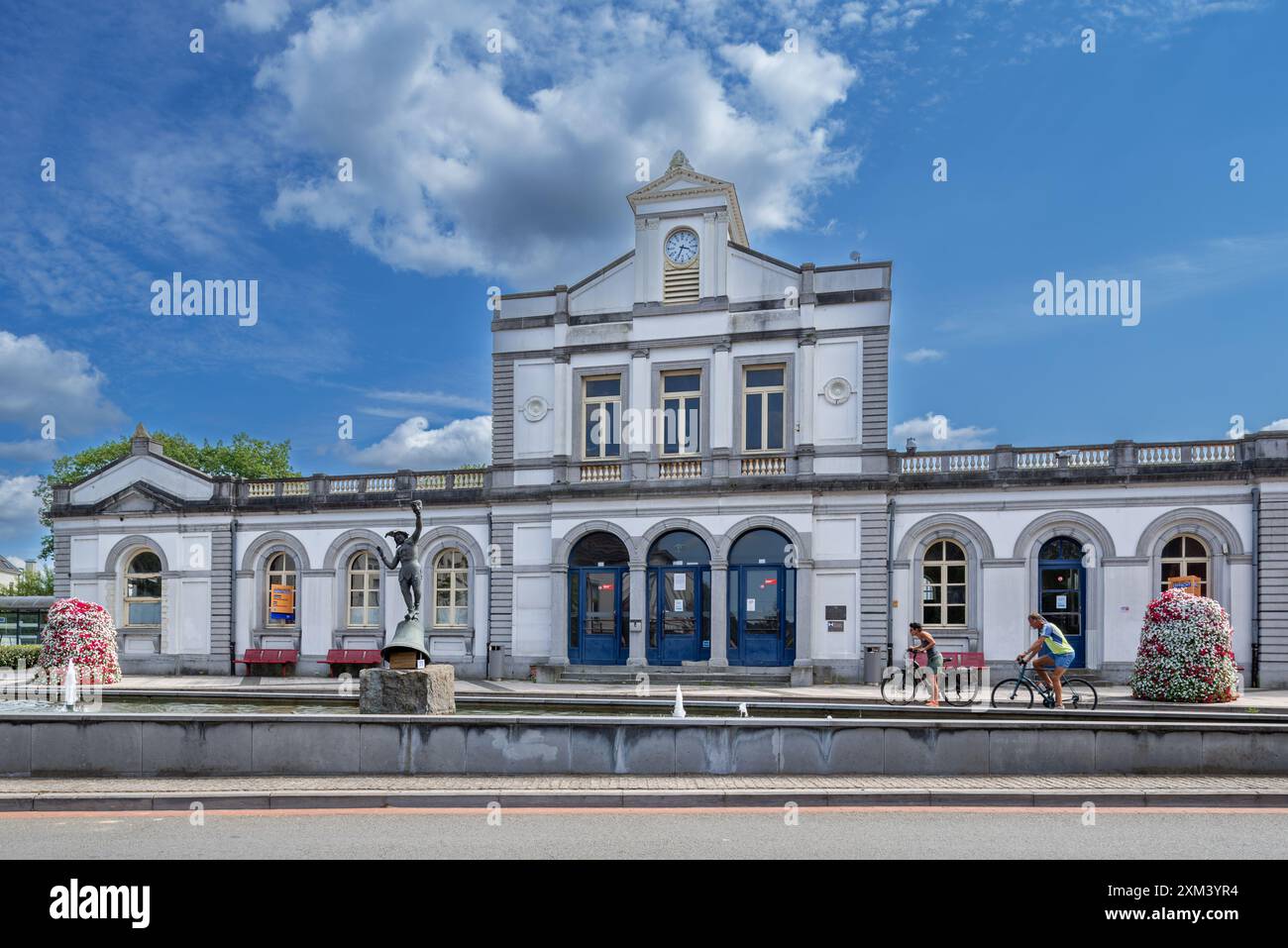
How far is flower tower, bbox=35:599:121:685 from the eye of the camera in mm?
19531

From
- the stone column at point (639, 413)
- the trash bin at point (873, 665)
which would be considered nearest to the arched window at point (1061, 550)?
the trash bin at point (873, 665)

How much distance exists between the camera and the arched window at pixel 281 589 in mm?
27969

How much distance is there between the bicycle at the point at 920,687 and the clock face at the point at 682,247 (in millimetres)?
12642

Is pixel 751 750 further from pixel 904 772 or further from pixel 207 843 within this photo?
pixel 207 843

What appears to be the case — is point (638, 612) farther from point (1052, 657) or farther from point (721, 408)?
point (1052, 657)

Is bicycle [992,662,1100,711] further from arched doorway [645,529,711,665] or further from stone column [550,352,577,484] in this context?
stone column [550,352,577,484]

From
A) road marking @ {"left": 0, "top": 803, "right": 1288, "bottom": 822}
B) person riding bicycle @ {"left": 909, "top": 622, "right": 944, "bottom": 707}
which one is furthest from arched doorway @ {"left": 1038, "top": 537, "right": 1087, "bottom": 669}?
road marking @ {"left": 0, "top": 803, "right": 1288, "bottom": 822}

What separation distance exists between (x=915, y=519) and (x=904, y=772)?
14988 mm

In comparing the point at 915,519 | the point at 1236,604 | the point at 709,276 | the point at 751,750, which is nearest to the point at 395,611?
the point at 709,276

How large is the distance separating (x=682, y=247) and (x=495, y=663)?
1321cm

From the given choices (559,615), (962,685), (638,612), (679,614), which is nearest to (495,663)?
(559,615)

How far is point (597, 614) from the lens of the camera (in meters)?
25.3

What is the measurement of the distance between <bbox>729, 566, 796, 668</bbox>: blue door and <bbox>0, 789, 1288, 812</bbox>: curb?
14824 millimetres

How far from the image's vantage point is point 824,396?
24.6 meters
